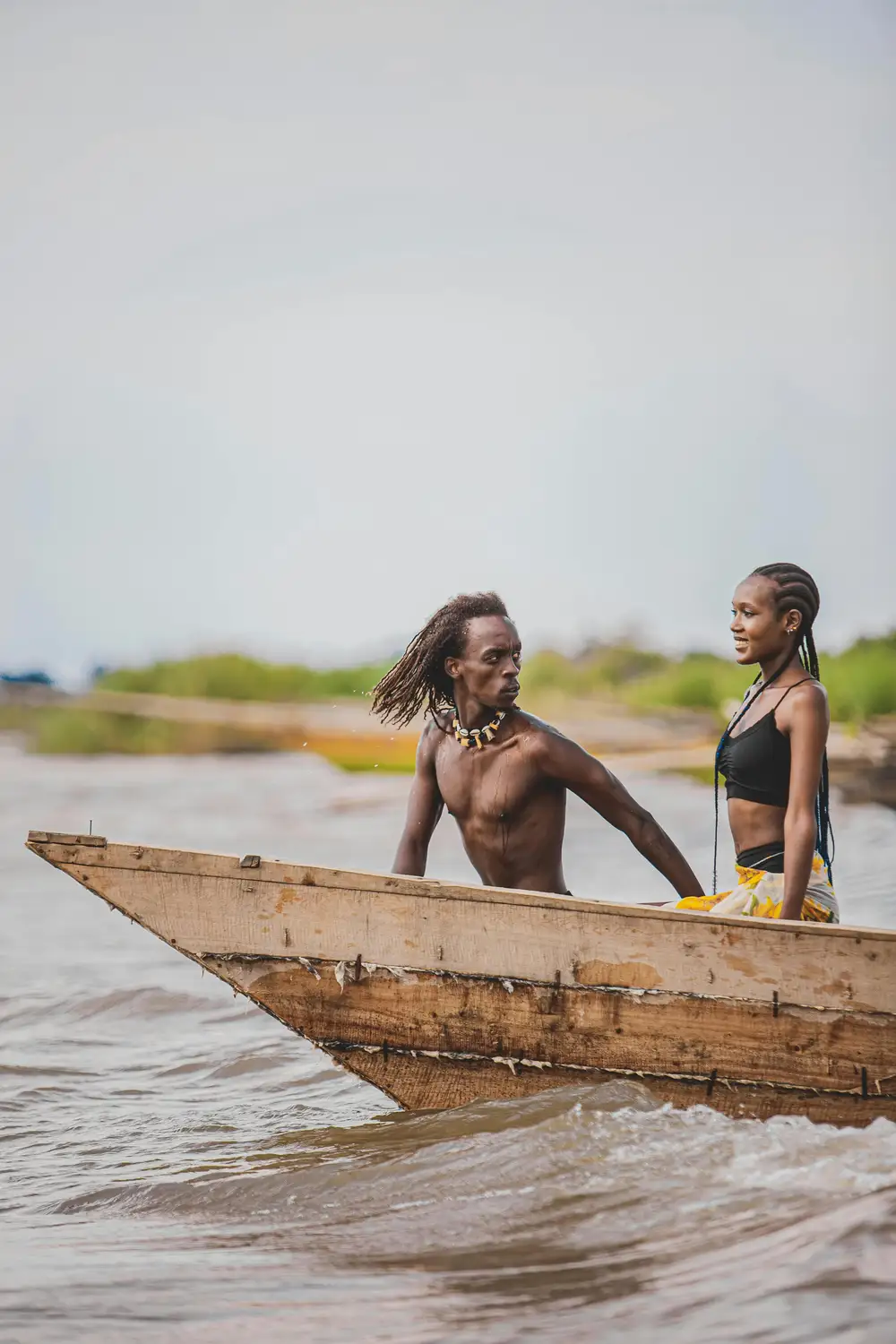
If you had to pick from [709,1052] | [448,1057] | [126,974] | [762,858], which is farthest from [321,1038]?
[126,974]

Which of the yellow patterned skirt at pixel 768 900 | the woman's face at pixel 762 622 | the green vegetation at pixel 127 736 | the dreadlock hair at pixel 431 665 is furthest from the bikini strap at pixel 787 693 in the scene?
the green vegetation at pixel 127 736

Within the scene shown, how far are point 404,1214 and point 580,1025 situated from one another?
612 millimetres

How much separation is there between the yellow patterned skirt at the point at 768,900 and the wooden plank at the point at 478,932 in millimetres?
162

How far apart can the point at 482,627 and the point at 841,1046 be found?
1408 millimetres

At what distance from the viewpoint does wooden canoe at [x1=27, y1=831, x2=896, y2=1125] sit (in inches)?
127

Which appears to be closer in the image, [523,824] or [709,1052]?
[709,1052]

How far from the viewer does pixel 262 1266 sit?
3.00 m

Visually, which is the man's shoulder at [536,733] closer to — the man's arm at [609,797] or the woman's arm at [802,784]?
the man's arm at [609,797]

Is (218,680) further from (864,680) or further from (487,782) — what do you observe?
(487,782)

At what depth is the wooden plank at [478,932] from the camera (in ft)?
10.5

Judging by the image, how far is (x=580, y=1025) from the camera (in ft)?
11.1

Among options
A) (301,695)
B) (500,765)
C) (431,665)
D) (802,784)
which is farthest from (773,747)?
(301,695)

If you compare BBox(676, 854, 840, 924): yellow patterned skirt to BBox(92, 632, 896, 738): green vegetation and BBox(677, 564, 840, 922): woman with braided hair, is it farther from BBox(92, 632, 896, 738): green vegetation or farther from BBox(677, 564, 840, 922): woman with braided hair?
BBox(92, 632, 896, 738): green vegetation

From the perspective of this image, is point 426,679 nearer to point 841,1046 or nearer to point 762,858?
point 762,858
